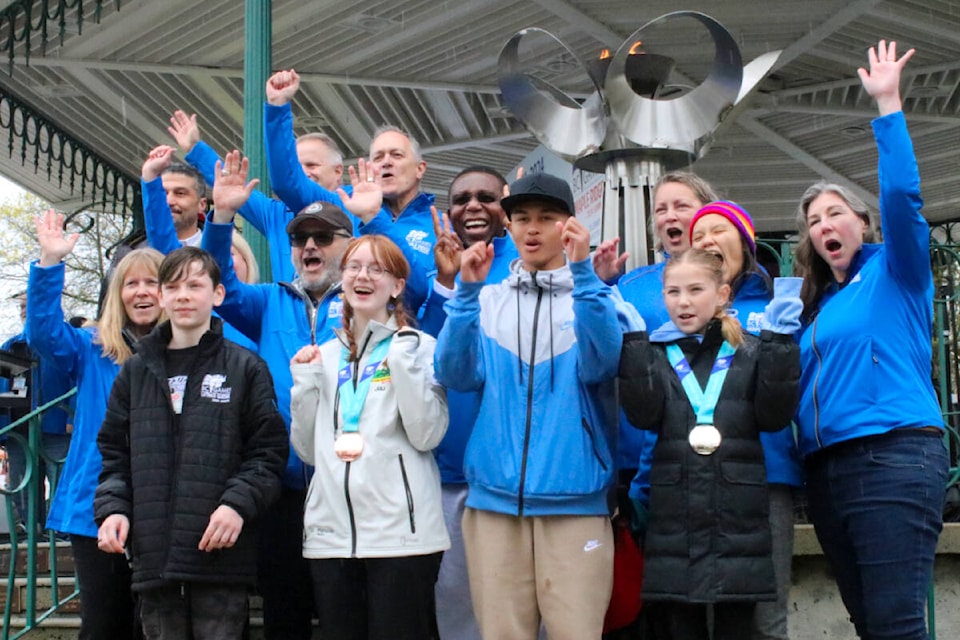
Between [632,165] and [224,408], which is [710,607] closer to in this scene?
[224,408]

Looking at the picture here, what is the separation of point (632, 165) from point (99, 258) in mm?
20014

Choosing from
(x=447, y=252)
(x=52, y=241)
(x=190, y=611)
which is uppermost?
(x=52, y=241)

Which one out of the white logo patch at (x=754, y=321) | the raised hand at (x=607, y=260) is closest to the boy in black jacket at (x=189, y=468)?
the raised hand at (x=607, y=260)

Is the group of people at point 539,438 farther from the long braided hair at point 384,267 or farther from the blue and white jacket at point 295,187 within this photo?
the blue and white jacket at point 295,187

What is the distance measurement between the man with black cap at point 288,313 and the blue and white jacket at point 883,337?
5.84 feet

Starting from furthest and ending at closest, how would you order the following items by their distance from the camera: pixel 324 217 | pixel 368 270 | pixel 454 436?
pixel 324 217
pixel 454 436
pixel 368 270

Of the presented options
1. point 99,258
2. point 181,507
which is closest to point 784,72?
point 181,507

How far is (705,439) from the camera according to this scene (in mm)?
3391

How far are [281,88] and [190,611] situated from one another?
241 centimetres

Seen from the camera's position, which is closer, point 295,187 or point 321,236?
point 321,236

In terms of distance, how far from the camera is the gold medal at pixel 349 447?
3.73m

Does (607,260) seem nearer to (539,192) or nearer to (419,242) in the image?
(539,192)

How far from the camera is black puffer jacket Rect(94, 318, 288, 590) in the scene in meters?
3.76

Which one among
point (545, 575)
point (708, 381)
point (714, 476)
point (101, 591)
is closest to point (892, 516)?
point (714, 476)
